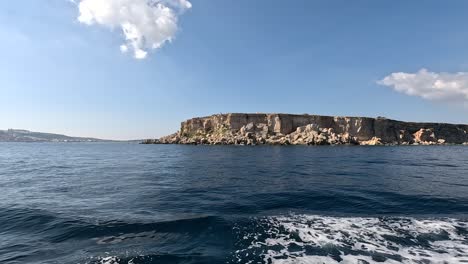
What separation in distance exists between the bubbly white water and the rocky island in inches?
3882

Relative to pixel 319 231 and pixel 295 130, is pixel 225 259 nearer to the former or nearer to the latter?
pixel 319 231

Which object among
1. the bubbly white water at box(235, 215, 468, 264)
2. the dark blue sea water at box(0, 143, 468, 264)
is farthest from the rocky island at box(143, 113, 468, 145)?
the bubbly white water at box(235, 215, 468, 264)

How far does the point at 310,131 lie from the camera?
11588 centimetres

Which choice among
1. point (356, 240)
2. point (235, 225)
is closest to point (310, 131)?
point (235, 225)

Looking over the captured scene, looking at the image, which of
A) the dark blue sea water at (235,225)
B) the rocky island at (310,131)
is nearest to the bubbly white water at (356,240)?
the dark blue sea water at (235,225)

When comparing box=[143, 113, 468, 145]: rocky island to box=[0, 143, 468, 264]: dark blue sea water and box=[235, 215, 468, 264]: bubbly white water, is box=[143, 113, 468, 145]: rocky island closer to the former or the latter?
box=[0, 143, 468, 264]: dark blue sea water

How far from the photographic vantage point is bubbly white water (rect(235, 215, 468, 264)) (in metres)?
9.09

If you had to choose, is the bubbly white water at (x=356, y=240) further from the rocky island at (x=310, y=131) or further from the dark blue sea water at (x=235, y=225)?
the rocky island at (x=310, y=131)

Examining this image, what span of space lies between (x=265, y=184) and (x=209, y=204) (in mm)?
7933

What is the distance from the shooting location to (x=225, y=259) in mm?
8844

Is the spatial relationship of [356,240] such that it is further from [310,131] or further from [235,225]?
[310,131]

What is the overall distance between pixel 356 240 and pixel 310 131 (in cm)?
10879

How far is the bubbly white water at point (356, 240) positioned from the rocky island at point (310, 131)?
324 feet

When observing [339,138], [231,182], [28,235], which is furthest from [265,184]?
[339,138]
